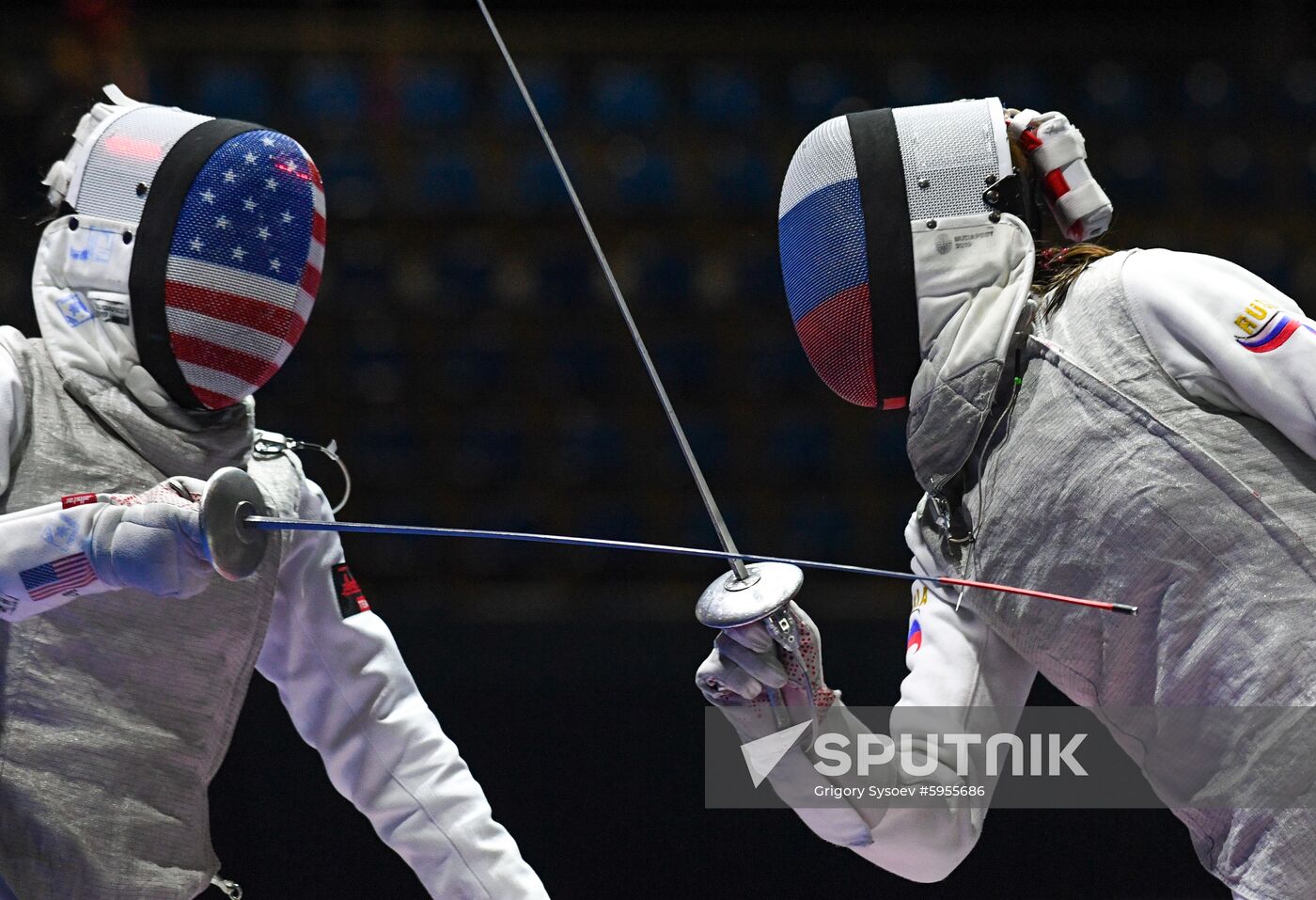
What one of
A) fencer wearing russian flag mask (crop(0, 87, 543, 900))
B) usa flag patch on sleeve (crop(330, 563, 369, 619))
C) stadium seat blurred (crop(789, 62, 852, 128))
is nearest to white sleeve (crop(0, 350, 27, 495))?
fencer wearing russian flag mask (crop(0, 87, 543, 900))

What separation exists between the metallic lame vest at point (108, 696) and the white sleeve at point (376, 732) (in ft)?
0.47

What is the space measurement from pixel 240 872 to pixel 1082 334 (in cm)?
187

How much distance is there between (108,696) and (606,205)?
3300 millimetres

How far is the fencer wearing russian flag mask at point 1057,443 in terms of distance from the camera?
4.99ft

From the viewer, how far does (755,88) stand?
4.86 meters

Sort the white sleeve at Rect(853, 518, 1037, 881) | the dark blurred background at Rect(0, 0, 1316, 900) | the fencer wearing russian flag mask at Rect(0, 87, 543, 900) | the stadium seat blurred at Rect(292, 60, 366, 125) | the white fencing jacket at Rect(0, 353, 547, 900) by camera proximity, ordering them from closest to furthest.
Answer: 1. the fencer wearing russian flag mask at Rect(0, 87, 543, 900)
2. the white sleeve at Rect(853, 518, 1037, 881)
3. the white fencing jacket at Rect(0, 353, 547, 900)
4. the dark blurred background at Rect(0, 0, 1316, 900)
5. the stadium seat blurred at Rect(292, 60, 366, 125)

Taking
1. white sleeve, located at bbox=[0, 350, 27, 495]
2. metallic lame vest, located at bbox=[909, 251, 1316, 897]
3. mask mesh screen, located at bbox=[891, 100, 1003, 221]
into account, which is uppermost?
mask mesh screen, located at bbox=[891, 100, 1003, 221]

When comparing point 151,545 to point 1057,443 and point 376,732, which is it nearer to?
point 376,732

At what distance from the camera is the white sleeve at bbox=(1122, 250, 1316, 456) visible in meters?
1.49

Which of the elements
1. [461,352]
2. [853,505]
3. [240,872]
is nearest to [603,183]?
[461,352]

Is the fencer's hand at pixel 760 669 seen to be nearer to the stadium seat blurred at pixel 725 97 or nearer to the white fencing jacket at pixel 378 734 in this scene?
the white fencing jacket at pixel 378 734

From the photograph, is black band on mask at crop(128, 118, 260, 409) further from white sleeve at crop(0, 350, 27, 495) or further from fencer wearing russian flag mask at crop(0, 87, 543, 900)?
white sleeve at crop(0, 350, 27, 495)

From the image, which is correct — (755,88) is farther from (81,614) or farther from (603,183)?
(81,614)

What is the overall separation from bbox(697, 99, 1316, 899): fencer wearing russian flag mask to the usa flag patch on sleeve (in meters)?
0.56
